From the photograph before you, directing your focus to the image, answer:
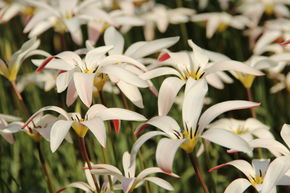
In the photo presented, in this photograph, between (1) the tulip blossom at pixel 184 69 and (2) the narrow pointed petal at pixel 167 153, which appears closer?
(2) the narrow pointed petal at pixel 167 153

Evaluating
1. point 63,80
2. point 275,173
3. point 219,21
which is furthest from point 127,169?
point 219,21

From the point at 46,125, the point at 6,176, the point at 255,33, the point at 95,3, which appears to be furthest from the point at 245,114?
the point at 46,125

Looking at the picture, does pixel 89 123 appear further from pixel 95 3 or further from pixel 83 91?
pixel 95 3

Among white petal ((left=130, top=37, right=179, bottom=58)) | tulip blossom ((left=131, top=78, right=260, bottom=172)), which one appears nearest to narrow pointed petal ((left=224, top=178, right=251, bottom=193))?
tulip blossom ((left=131, top=78, right=260, bottom=172))

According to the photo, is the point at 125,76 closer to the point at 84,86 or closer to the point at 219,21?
the point at 84,86

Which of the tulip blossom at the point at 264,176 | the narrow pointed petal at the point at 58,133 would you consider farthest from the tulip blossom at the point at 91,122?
the tulip blossom at the point at 264,176

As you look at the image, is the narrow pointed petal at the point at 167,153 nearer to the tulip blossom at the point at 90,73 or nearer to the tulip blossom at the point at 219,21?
the tulip blossom at the point at 90,73

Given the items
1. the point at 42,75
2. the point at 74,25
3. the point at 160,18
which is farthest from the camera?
the point at 160,18
